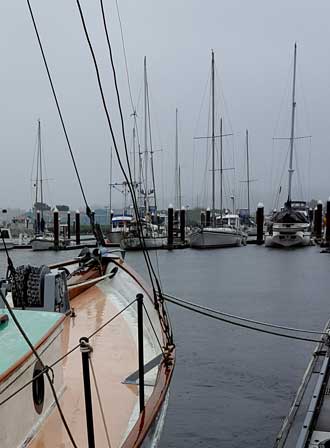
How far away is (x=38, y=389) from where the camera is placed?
312cm

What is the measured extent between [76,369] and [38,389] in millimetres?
1106

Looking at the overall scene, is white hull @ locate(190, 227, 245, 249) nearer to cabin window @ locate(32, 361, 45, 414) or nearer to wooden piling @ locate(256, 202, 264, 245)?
wooden piling @ locate(256, 202, 264, 245)

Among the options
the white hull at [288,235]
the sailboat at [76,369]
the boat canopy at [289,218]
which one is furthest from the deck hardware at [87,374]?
the white hull at [288,235]

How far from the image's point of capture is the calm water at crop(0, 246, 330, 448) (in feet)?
23.2

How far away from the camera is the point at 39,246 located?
44.5 metres

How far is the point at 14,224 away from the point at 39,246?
Result: 60.3 feet

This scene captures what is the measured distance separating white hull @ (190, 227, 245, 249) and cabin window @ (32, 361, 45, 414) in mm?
39374

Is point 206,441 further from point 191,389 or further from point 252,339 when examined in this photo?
point 252,339

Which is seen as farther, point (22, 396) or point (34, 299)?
point (34, 299)

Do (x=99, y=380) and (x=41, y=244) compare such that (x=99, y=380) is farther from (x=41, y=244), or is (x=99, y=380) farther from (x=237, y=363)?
(x=41, y=244)

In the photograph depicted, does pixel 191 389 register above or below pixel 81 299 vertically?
below

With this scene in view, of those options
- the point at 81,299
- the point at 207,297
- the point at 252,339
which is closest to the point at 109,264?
the point at 81,299

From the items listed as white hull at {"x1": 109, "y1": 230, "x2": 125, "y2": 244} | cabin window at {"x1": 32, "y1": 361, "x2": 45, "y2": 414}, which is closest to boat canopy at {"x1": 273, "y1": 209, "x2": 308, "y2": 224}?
white hull at {"x1": 109, "y1": 230, "x2": 125, "y2": 244}

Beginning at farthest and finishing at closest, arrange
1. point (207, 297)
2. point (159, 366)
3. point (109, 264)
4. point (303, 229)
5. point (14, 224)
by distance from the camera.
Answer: point (14, 224) < point (303, 229) < point (207, 297) < point (109, 264) < point (159, 366)
